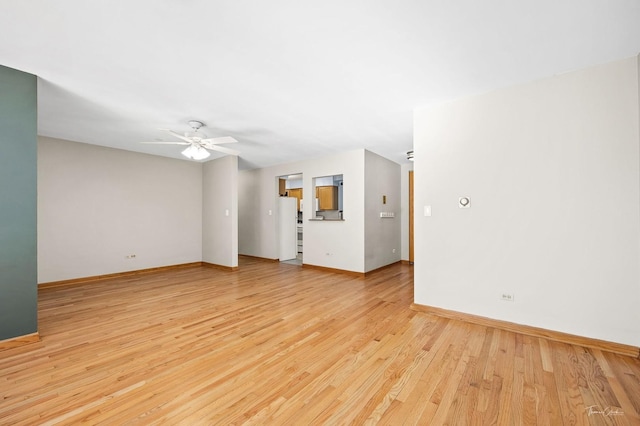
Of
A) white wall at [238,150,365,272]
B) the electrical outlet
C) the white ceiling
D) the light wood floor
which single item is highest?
the white ceiling

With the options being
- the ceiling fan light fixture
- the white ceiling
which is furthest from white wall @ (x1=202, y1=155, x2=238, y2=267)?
the white ceiling

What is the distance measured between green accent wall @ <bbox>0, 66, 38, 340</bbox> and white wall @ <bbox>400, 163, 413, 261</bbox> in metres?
6.31

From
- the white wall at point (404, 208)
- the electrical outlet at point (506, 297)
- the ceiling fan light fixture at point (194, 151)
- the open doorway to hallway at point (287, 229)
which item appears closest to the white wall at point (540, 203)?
the electrical outlet at point (506, 297)

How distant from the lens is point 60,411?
1.59 m

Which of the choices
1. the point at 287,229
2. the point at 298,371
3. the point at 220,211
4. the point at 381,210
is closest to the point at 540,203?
the point at 298,371

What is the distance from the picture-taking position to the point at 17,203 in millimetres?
2500

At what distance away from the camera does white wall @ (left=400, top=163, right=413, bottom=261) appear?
6574mm

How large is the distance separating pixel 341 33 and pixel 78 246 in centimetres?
570

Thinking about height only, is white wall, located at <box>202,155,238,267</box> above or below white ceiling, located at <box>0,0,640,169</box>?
below

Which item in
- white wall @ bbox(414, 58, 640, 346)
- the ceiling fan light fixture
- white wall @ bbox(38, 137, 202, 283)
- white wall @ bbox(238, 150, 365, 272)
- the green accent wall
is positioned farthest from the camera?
white wall @ bbox(238, 150, 365, 272)

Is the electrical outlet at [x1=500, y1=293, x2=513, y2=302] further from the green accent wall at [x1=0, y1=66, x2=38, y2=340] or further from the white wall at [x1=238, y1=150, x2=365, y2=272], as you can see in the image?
the green accent wall at [x1=0, y1=66, x2=38, y2=340]

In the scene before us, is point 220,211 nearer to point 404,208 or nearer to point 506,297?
point 404,208

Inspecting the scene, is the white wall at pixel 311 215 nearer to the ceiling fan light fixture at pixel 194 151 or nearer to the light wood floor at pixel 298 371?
the light wood floor at pixel 298 371

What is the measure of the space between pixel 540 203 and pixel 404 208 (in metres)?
4.06
